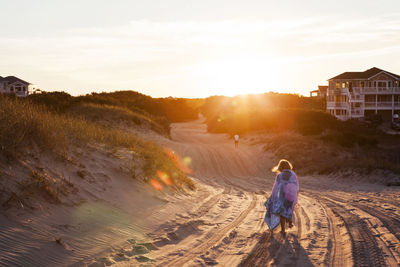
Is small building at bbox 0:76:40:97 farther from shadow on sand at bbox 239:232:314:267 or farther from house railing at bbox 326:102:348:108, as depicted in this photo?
shadow on sand at bbox 239:232:314:267

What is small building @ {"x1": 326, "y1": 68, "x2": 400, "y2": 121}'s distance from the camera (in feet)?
212

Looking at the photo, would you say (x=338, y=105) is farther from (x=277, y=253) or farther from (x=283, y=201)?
(x=277, y=253)

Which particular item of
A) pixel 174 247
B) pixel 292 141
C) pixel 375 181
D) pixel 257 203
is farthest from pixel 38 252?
pixel 292 141

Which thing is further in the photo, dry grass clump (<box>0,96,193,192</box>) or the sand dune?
dry grass clump (<box>0,96,193,192</box>)

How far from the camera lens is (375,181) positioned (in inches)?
787

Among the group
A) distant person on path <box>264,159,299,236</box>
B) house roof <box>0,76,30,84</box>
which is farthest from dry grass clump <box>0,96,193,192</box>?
house roof <box>0,76,30,84</box>

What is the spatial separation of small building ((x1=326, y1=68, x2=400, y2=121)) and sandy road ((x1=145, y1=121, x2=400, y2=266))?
178ft

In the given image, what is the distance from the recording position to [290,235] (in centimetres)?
865

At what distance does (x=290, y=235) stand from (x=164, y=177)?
6.32 m

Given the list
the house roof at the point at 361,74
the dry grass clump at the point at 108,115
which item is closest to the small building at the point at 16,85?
the dry grass clump at the point at 108,115

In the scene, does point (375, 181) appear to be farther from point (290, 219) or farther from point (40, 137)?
point (40, 137)

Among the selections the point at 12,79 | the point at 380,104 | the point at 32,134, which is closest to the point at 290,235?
the point at 32,134

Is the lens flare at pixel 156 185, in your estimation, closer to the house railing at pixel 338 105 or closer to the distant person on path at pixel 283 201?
the distant person on path at pixel 283 201

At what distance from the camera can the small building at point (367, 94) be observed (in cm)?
6469
